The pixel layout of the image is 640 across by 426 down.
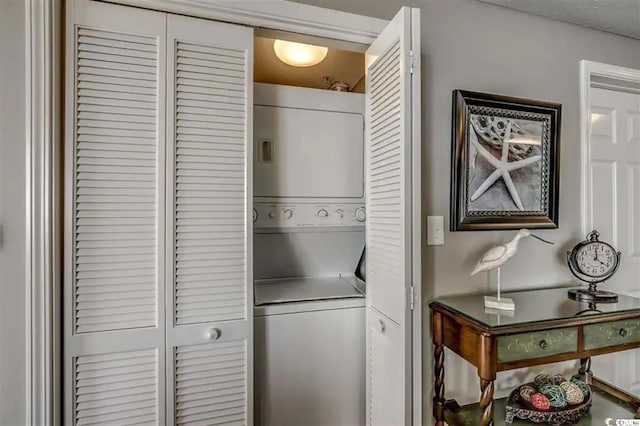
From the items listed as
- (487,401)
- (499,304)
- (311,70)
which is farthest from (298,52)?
(487,401)

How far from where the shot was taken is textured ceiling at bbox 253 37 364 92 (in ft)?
7.47

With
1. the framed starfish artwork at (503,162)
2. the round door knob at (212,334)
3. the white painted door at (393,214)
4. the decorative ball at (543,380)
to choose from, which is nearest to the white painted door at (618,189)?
the framed starfish artwork at (503,162)

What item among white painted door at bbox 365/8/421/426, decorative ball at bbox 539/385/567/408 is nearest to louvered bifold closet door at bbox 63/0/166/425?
white painted door at bbox 365/8/421/426

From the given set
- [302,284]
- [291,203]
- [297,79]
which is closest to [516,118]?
[291,203]

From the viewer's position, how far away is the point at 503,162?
1.71 meters

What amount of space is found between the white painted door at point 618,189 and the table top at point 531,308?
0.61 meters

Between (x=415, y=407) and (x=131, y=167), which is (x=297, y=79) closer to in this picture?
(x=131, y=167)

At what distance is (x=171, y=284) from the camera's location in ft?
4.51

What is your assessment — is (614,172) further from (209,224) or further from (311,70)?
(209,224)

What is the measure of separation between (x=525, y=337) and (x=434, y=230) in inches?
21.9

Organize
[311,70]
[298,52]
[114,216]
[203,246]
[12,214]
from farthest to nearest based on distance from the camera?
[311,70], [298,52], [203,246], [114,216], [12,214]

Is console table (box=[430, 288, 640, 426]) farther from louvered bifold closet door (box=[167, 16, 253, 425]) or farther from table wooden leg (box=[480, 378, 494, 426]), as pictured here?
louvered bifold closet door (box=[167, 16, 253, 425])

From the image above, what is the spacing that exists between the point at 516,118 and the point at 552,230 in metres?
0.63

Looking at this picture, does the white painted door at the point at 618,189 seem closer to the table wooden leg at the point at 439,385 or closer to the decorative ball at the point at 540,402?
the decorative ball at the point at 540,402
